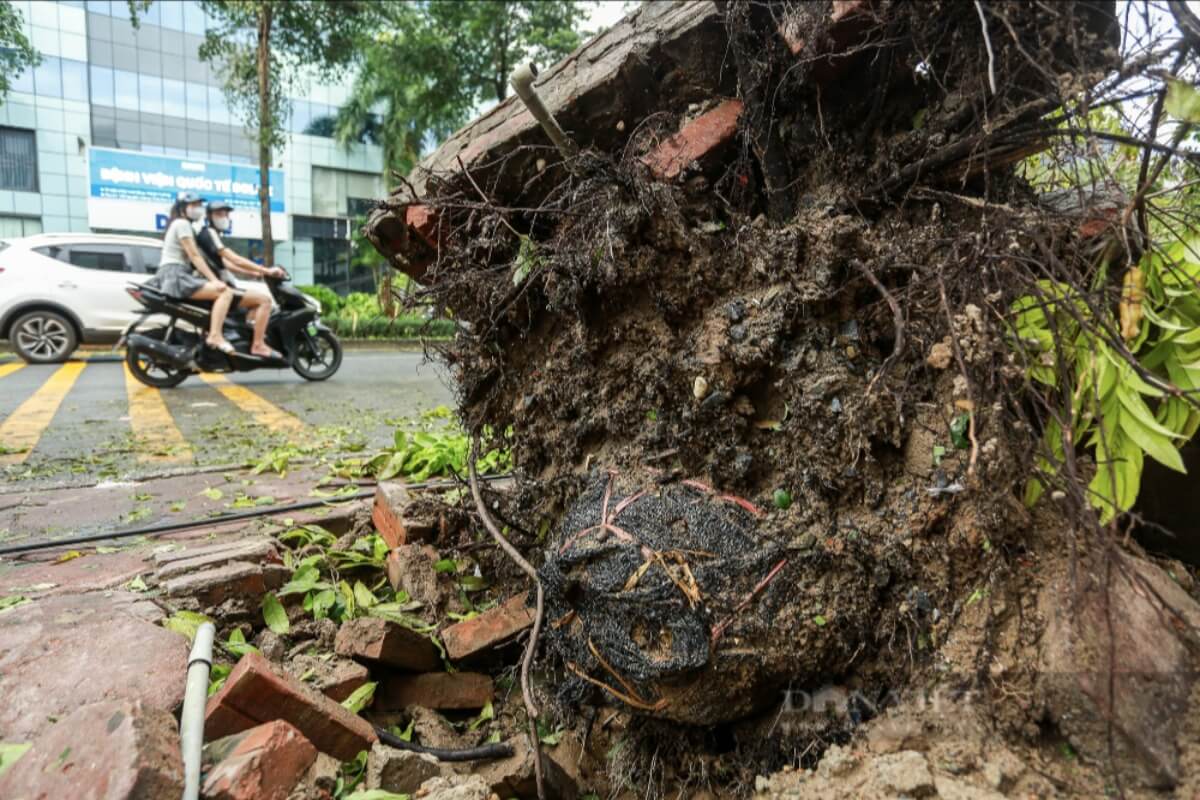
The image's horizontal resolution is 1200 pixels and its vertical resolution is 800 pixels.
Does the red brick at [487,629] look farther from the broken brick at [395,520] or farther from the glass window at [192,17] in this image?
the glass window at [192,17]

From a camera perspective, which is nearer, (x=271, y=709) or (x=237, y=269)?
(x=271, y=709)

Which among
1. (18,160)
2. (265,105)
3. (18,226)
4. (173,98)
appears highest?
(173,98)

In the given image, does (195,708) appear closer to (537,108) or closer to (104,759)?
(104,759)

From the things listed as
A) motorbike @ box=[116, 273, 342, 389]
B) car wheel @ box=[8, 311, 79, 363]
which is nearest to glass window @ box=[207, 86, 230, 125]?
car wheel @ box=[8, 311, 79, 363]

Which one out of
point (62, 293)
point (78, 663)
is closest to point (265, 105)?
point (62, 293)

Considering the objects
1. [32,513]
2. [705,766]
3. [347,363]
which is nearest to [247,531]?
[32,513]

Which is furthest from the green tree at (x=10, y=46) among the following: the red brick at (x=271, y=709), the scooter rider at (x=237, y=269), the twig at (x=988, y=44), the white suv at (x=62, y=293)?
the twig at (x=988, y=44)

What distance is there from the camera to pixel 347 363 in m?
11.8

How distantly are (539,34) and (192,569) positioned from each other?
48.5 ft

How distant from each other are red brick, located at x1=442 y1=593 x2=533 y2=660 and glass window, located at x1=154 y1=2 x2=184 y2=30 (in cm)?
3242

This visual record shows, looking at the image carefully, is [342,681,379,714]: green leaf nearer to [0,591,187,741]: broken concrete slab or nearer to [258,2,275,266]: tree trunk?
[0,591,187,741]: broken concrete slab

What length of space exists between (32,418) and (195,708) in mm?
5503

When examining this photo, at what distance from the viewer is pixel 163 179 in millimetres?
25078

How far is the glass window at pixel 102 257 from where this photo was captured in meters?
10.1
